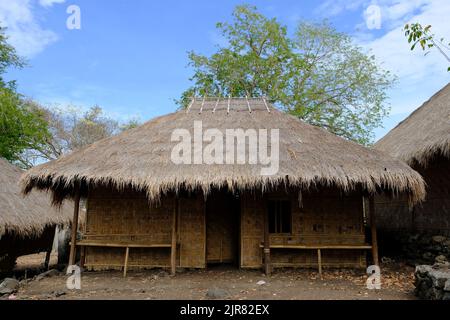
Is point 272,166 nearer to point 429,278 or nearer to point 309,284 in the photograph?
point 309,284

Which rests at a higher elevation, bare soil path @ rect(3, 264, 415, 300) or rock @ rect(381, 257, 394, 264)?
rock @ rect(381, 257, 394, 264)

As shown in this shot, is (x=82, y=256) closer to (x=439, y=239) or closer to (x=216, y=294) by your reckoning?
(x=216, y=294)

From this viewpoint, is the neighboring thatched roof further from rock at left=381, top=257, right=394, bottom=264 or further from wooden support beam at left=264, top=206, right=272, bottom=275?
wooden support beam at left=264, top=206, right=272, bottom=275

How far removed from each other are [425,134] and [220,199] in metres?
5.24

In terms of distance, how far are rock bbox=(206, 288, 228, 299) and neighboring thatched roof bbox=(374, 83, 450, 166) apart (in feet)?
18.1

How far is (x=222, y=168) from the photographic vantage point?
A: 25.2 feet

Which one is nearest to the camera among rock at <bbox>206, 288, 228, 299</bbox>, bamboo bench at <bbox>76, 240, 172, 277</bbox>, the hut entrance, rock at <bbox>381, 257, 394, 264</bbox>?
rock at <bbox>206, 288, 228, 299</bbox>

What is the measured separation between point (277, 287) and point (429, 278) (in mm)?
2538

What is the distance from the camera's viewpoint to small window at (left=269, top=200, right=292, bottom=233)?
8.85 metres

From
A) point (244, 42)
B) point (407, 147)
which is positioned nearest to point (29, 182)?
point (407, 147)

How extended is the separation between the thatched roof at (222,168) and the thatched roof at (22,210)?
1.46m

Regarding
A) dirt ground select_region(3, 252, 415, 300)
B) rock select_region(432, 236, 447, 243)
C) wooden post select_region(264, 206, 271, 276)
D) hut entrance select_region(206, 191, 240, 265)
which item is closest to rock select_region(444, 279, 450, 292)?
dirt ground select_region(3, 252, 415, 300)

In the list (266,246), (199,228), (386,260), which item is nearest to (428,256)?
(386,260)

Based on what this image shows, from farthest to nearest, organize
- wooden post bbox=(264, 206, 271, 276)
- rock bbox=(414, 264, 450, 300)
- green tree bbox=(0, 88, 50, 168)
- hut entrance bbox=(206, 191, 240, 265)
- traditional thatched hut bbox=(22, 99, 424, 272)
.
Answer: green tree bbox=(0, 88, 50, 168) < hut entrance bbox=(206, 191, 240, 265) < wooden post bbox=(264, 206, 271, 276) < traditional thatched hut bbox=(22, 99, 424, 272) < rock bbox=(414, 264, 450, 300)
